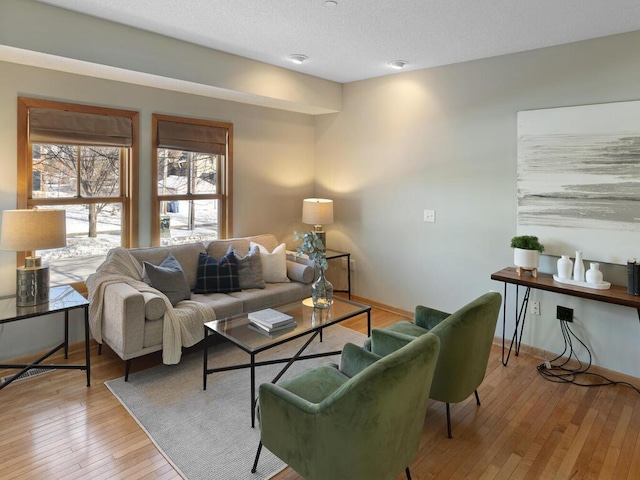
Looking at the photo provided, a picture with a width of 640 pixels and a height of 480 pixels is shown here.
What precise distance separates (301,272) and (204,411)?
1.80 meters

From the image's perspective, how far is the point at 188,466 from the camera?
84.4 inches

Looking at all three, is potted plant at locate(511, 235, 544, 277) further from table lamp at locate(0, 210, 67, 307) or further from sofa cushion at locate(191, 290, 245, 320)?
table lamp at locate(0, 210, 67, 307)

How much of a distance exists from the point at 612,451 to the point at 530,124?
2.46 m

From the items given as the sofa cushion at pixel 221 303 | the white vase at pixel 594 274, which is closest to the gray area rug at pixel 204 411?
the sofa cushion at pixel 221 303

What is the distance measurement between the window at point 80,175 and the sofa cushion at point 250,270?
0.99 m

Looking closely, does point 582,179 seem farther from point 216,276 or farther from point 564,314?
point 216,276

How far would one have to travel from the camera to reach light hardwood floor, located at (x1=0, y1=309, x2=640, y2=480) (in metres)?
2.14

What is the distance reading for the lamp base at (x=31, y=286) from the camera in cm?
284

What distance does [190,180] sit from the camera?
4234 millimetres

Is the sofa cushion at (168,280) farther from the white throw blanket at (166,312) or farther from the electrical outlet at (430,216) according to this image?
the electrical outlet at (430,216)

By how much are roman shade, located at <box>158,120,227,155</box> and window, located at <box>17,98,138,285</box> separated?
28cm

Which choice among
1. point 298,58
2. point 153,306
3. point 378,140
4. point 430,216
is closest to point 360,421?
point 153,306

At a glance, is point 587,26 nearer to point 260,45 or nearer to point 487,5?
point 487,5

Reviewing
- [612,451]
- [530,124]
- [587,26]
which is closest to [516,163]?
[530,124]
